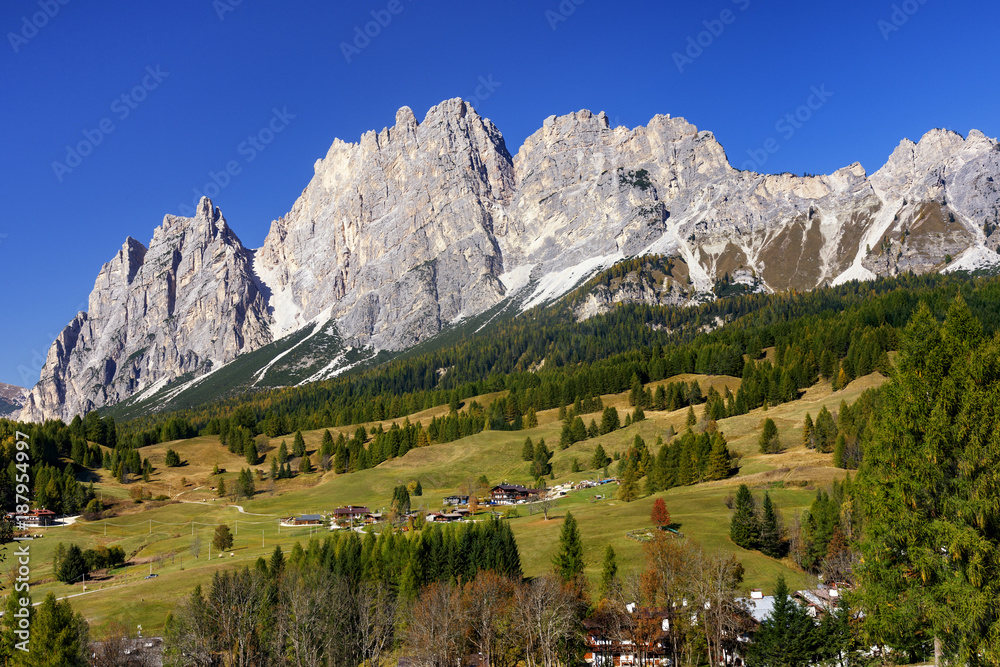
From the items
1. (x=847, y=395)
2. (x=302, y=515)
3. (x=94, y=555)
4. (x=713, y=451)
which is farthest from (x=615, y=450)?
(x=94, y=555)

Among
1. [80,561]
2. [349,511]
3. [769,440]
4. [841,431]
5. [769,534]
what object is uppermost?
[841,431]

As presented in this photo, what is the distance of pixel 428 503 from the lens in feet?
403

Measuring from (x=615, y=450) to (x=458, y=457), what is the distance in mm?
35750

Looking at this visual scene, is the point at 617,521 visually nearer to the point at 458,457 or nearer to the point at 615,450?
the point at 615,450

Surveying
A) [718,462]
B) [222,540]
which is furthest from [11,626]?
[718,462]

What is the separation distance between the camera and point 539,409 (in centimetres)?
19475

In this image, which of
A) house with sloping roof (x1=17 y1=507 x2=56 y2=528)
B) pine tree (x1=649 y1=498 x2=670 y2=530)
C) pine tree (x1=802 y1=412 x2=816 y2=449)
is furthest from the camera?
house with sloping roof (x1=17 y1=507 x2=56 y2=528)

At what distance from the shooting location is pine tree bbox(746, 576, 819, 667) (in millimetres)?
41938

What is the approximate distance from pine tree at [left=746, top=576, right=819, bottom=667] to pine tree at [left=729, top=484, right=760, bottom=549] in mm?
32004

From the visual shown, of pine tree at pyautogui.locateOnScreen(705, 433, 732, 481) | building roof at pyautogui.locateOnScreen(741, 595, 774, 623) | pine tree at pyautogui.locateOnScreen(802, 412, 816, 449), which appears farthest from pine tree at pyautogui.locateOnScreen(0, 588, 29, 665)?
pine tree at pyautogui.locateOnScreen(802, 412, 816, 449)

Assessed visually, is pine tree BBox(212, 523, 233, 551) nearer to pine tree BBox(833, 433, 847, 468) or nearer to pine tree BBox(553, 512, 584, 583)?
pine tree BBox(553, 512, 584, 583)

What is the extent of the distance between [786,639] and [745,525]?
34.2 metres

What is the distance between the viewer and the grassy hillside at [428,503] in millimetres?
75938

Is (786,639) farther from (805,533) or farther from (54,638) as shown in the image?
(54,638)
